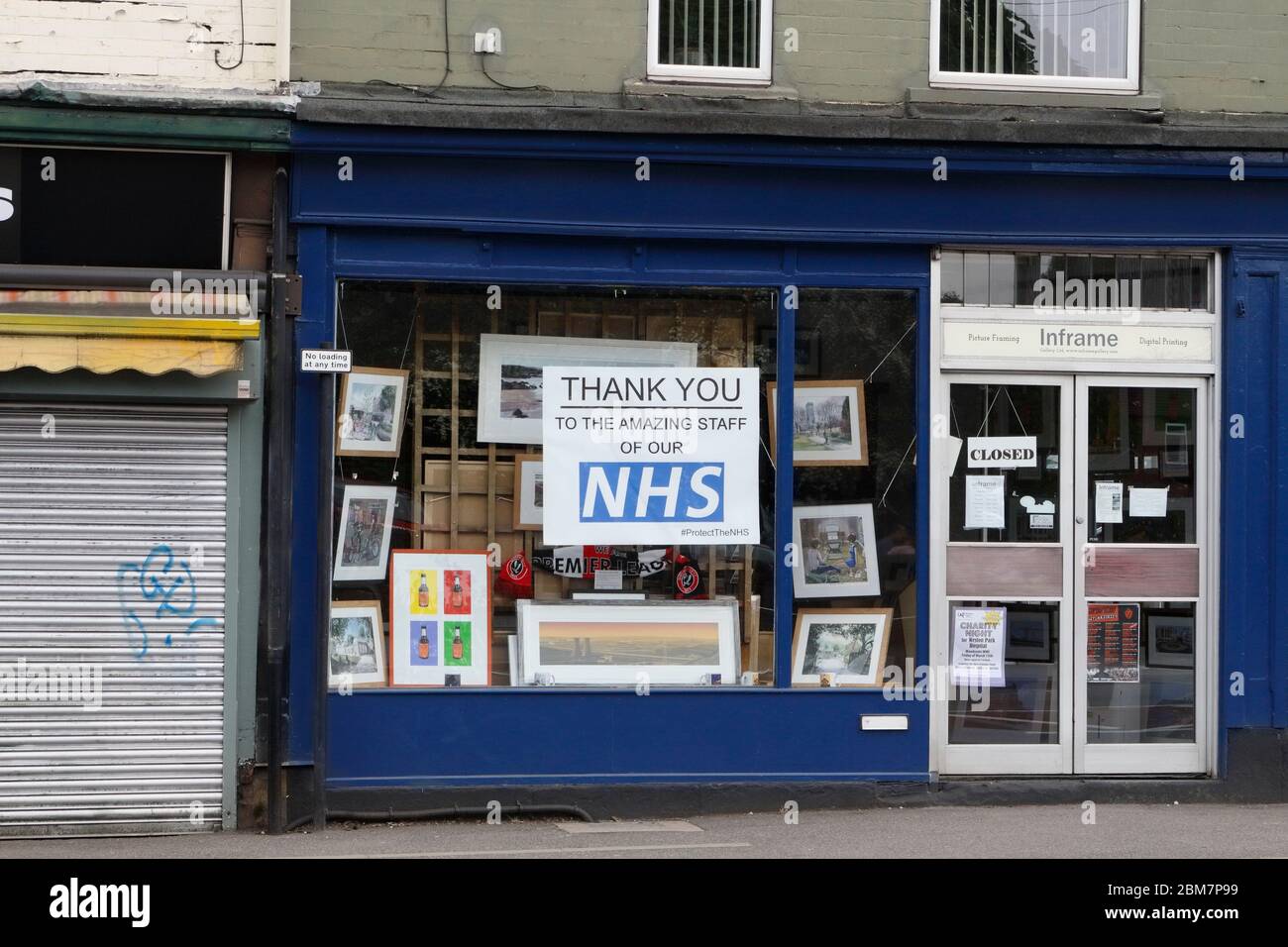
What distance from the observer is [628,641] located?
34.8ft

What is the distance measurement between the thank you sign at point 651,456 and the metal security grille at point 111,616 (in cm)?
215

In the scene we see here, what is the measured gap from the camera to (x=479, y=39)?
405 inches

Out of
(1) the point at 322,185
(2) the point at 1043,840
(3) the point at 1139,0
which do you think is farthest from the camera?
(3) the point at 1139,0

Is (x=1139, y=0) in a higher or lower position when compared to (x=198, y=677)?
higher

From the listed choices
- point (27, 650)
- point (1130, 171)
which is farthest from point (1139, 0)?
point (27, 650)

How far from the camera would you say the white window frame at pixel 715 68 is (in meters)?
10.5

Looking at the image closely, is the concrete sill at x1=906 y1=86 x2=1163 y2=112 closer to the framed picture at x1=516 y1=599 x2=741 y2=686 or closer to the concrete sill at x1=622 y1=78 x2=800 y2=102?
the concrete sill at x1=622 y1=78 x2=800 y2=102

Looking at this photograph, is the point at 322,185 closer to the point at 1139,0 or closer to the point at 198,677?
the point at 198,677

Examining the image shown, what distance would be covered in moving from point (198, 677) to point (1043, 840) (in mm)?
5152

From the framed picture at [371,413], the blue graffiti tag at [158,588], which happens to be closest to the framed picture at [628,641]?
the framed picture at [371,413]

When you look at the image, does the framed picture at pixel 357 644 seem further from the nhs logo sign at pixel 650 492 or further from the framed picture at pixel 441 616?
the nhs logo sign at pixel 650 492

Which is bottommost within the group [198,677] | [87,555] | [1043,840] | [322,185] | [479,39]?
[1043,840]

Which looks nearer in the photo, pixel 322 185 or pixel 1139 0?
pixel 322 185

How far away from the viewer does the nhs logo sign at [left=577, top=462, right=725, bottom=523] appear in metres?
10.5
